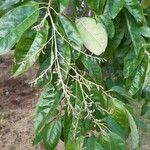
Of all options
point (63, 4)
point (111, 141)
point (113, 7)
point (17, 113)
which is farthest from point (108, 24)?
point (17, 113)

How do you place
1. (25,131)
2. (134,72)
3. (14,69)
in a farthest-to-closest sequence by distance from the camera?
(25,131) < (134,72) < (14,69)

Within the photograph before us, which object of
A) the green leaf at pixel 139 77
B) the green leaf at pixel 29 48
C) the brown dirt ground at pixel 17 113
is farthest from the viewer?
the brown dirt ground at pixel 17 113

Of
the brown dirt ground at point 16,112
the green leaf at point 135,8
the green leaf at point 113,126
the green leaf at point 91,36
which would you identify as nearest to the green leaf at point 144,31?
the green leaf at point 135,8

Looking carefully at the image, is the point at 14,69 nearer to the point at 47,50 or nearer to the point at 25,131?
the point at 47,50

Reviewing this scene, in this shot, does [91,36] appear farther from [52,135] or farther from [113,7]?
[52,135]

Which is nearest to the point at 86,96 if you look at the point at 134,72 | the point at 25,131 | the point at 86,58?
the point at 86,58

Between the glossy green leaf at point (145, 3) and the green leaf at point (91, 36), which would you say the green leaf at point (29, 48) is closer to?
the green leaf at point (91, 36)
